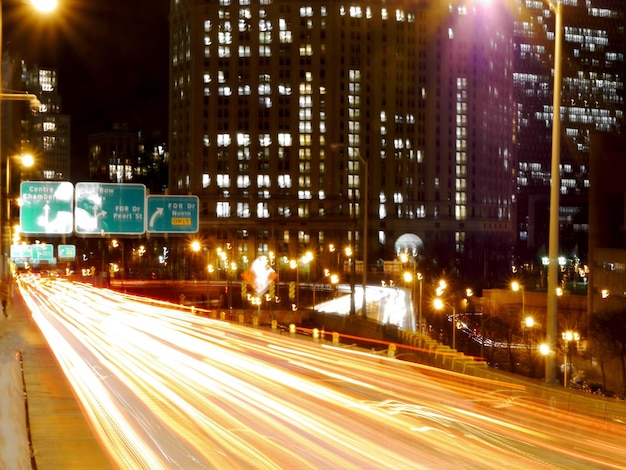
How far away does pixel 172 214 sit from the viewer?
29.4 meters

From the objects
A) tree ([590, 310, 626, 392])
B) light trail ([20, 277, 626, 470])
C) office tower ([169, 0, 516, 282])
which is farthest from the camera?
office tower ([169, 0, 516, 282])

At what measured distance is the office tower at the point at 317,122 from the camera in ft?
472

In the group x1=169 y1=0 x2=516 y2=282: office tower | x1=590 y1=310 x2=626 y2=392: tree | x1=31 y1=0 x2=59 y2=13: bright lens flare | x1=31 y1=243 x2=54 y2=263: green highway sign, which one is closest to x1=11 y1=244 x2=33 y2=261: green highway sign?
x1=31 y1=243 x2=54 y2=263: green highway sign

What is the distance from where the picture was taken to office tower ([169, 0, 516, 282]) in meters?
144

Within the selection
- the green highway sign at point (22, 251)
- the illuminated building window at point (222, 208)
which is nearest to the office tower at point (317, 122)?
the illuminated building window at point (222, 208)

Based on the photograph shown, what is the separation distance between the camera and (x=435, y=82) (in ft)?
515

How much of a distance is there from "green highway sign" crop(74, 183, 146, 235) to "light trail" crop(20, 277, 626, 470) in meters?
4.17

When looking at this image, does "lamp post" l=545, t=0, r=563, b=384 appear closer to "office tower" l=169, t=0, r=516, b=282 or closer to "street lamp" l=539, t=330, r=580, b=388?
"street lamp" l=539, t=330, r=580, b=388

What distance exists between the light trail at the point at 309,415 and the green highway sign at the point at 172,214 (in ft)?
14.0

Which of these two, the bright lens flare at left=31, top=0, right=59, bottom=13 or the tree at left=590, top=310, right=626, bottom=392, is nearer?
the bright lens flare at left=31, top=0, right=59, bottom=13

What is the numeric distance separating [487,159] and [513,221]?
24.7 m

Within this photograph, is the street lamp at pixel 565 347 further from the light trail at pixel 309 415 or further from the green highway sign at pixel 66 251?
the green highway sign at pixel 66 251

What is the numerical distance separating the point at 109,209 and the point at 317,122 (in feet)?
392

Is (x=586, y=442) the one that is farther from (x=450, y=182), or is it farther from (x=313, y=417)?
(x=450, y=182)
